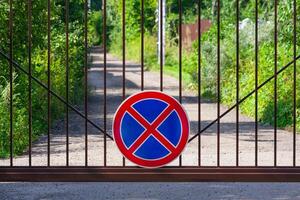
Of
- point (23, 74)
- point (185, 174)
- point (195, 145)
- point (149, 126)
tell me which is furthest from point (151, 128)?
point (23, 74)

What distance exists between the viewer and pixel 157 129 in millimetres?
10727

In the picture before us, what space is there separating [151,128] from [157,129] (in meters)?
0.06

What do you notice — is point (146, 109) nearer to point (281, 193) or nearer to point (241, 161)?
point (281, 193)

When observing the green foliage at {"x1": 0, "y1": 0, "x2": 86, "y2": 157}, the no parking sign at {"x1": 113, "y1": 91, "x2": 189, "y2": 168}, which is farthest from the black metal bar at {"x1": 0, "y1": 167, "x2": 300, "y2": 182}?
the green foliage at {"x1": 0, "y1": 0, "x2": 86, "y2": 157}

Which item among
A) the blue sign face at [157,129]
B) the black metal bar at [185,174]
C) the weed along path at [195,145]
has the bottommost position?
the weed along path at [195,145]

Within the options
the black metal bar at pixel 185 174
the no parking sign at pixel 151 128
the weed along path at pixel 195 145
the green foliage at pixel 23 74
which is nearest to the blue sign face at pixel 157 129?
the no parking sign at pixel 151 128

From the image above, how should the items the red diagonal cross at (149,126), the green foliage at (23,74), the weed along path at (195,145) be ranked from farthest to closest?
the green foliage at (23,74)
the weed along path at (195,145)
the red diagonal cross at (149,126)

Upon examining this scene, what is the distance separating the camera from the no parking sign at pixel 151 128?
1070 cm

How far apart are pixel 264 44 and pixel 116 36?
5253 centimetres

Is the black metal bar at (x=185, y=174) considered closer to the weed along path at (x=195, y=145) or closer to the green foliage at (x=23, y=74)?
the weed along path at (x=195, y=145)

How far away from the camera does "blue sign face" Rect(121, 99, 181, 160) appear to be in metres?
10.7

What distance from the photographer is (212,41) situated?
29.8 m

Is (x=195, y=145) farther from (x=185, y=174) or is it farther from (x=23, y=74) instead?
(x=185, y=174)

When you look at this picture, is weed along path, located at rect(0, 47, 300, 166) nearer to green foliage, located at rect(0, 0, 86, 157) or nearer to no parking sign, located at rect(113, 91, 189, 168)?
green foliage, located at rect(0, 0, 86, 157)
